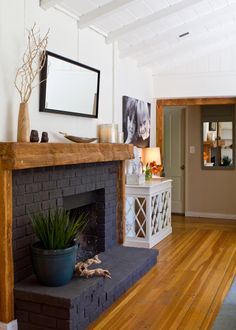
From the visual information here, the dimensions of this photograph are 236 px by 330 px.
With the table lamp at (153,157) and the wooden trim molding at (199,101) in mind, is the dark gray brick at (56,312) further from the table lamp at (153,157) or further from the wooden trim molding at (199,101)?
the wooden trim molding at (199,101)

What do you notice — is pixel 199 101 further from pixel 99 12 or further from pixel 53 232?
pixel 53 232

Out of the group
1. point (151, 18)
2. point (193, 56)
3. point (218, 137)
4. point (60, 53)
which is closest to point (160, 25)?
point (151, 18)

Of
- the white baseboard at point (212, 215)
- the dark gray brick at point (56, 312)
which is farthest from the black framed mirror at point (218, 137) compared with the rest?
the dark gray brick at point (56, 312)

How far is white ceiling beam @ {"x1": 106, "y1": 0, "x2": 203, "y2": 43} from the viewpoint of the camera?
4327 millimetres

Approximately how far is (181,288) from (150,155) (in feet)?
9.01

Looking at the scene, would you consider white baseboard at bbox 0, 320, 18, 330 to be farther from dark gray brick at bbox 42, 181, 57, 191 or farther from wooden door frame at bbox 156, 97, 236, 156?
wooden door frame at bbox 156, 97, 236, 156

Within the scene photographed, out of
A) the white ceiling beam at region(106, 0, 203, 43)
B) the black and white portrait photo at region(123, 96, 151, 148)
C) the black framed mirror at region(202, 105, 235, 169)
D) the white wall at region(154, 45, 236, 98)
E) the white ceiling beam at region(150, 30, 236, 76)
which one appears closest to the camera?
the white ceiling beam at region(106, 0, 203, 43)

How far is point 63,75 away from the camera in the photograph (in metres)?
3.74

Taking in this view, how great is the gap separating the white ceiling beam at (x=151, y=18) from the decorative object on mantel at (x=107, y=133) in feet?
3.31

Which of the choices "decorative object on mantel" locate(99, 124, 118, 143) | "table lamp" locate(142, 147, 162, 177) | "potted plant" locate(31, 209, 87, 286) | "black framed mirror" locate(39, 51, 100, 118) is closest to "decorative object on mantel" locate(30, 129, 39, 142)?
"black framed mirror" locate(39, 51, 100, 118)

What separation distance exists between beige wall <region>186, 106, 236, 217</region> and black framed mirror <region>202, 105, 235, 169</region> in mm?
104

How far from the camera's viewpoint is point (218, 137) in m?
7.55

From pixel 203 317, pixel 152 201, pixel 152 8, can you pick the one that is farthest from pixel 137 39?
pixel 203 317

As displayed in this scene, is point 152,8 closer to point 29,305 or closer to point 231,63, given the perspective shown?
point 231,63
